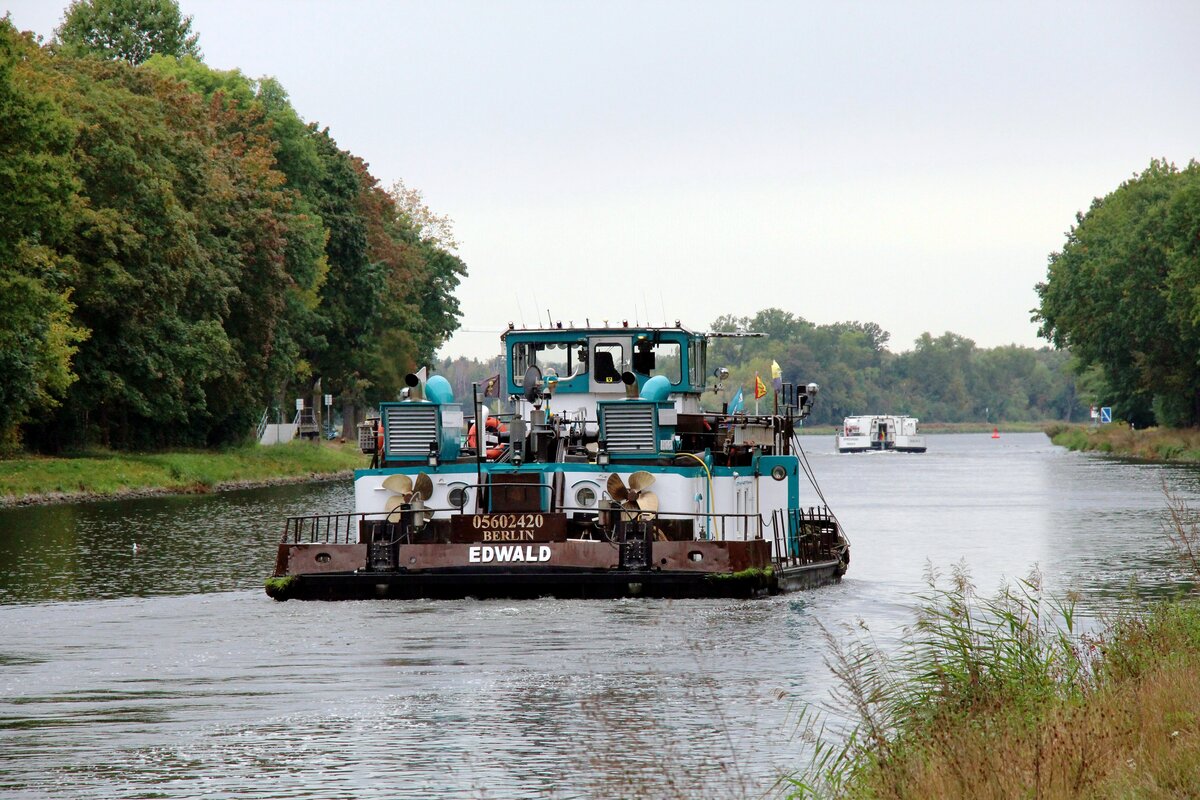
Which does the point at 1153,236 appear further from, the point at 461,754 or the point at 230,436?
the point at 461,754

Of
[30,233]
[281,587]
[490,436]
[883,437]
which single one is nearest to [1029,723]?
[281,587]

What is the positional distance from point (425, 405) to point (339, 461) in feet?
220

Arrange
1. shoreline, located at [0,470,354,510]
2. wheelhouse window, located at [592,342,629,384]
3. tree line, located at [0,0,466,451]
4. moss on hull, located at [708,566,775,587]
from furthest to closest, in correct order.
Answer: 1. shoreline, located at [0,470,354,510]
2. tree line, located at [0,0,466,451]
3. wheelhouse window, located at [592,342,629,384]
4. moss on hull, located at [708,566,775,587]

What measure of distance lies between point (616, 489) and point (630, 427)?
1.47 metres

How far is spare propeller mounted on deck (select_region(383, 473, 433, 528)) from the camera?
30.5 metres

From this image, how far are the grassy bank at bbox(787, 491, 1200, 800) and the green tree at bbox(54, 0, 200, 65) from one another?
103m

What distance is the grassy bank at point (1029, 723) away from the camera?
12.3m

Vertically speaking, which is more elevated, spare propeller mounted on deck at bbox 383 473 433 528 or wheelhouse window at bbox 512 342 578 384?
wheelhouse window at bbox 512 342 578 384

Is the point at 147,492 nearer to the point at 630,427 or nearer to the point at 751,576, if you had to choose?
the point at 630,427

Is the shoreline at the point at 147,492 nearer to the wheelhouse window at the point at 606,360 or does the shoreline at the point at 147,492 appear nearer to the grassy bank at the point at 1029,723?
the wheelhouse window at the point at 606,360

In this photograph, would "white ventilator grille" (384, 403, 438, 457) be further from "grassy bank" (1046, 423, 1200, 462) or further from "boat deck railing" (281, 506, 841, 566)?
"grassy bank" (1046, 423, 1200, 462)

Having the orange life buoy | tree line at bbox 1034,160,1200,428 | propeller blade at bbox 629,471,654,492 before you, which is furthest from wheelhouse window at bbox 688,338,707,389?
tree line at bbox 1034,160,1200,428

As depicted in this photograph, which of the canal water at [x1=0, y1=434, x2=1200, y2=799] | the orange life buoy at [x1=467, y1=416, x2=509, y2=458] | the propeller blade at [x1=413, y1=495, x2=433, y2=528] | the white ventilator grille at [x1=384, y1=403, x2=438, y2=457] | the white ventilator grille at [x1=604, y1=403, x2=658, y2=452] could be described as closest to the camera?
the canal water at [x1=0, y1=434, x2=1200, y2=799]

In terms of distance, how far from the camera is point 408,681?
21.8 metres
